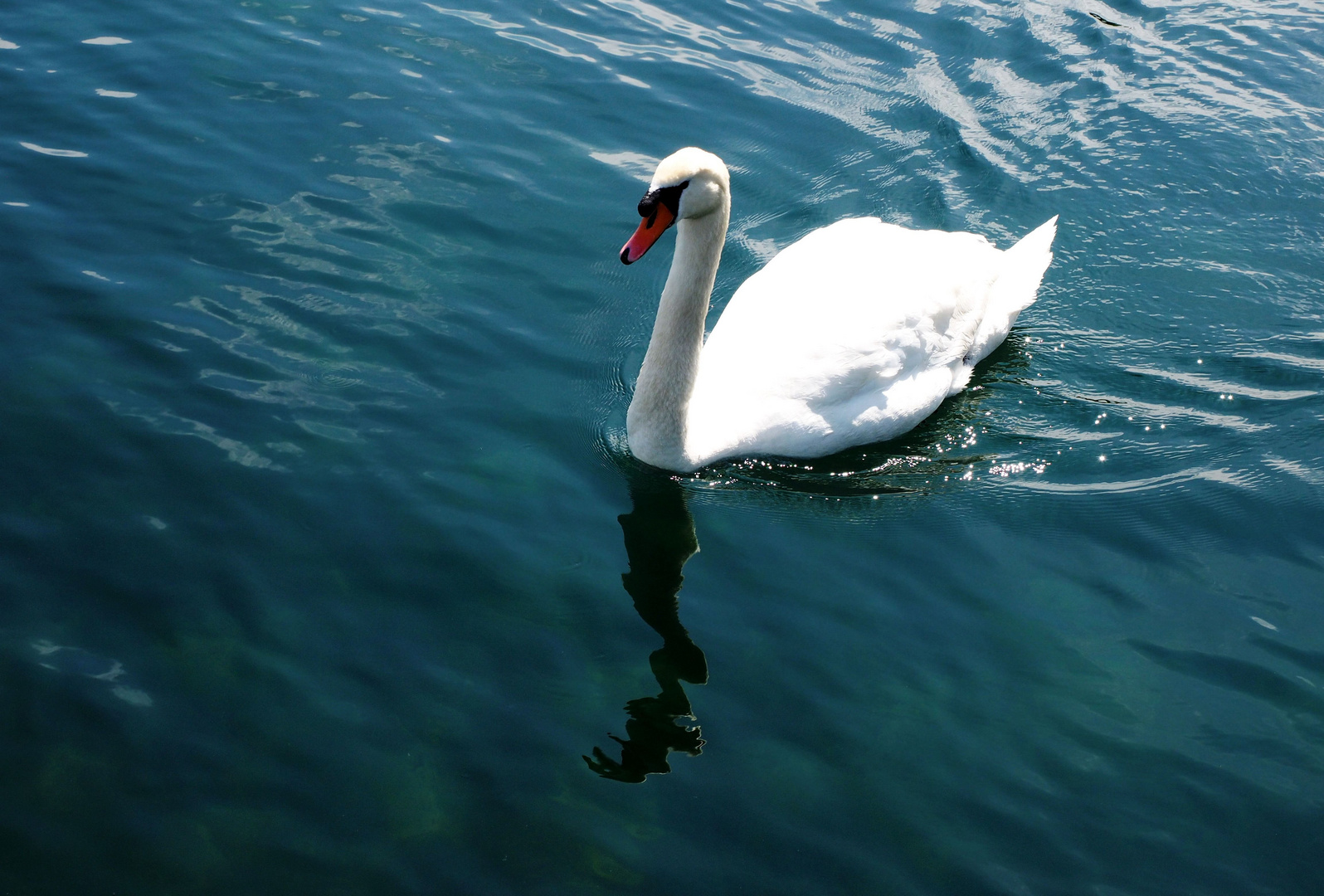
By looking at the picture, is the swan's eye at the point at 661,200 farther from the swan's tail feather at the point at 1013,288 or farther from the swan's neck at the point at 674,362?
the swan's tail feather at the point at 1013,288

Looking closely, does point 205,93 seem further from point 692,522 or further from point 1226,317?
point 1226,317

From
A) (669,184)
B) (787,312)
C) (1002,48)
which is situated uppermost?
(1002,48)

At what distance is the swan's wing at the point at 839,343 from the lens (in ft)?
24.1

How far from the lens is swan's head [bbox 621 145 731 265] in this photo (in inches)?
254

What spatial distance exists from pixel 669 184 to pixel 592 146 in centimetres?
480

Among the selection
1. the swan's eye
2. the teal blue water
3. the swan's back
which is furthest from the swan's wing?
the swan's eye

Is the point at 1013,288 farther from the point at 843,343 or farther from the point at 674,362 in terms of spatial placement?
the point at 674,362

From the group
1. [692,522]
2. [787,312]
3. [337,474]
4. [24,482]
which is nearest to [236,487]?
[337,474]

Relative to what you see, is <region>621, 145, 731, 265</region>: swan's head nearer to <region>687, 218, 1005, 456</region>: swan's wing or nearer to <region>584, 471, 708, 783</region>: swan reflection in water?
<region>687, 218, 1005, 456</region>: swan's wing

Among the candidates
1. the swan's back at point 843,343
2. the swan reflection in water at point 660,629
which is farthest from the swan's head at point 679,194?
the swan reflection in water at point 660,629

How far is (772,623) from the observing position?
247 inches

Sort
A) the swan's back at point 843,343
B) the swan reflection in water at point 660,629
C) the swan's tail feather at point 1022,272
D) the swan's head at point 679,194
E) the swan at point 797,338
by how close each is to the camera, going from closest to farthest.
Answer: the swan reflection in water at point 660,629 → the swan's head at point 679,194 → the swan at point 797,338 → the swan's back at point 843,343 → the swan's tail feather at point 1022,272

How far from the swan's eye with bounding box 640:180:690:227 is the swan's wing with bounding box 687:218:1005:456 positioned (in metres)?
1.36

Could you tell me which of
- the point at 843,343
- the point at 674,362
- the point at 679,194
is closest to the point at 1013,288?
the point at 843,343
